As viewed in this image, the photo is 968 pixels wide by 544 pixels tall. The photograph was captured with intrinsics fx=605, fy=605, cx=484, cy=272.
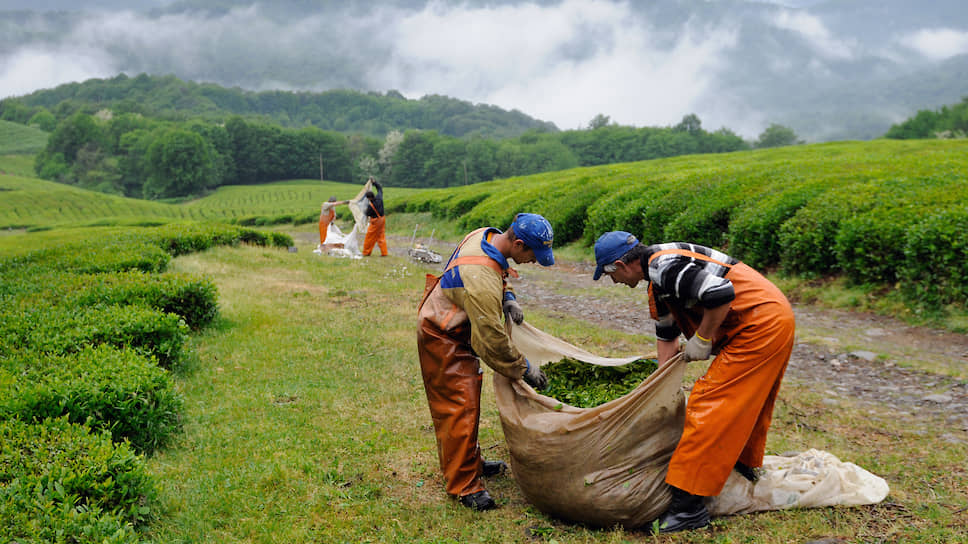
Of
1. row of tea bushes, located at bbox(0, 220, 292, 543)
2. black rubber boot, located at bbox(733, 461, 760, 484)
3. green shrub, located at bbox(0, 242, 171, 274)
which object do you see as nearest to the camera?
row of tea bushes, located at bbox(0, 220, 292, 543)

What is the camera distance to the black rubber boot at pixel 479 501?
3.77 meters

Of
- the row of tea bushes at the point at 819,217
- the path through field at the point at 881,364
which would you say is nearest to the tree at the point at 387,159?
the row of tea bushes at the point at 819,217

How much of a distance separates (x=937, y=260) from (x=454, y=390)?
7.20 metres

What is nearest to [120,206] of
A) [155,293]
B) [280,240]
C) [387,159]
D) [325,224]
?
[387,159]

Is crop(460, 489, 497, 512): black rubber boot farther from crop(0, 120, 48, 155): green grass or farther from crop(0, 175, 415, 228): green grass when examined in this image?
crop(0, 120, 48, 155): green grass

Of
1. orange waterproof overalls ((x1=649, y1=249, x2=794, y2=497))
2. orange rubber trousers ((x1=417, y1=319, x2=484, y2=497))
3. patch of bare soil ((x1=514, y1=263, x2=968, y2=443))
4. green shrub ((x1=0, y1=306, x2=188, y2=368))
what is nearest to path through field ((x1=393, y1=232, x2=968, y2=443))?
patch of bare soil ((x1=514, y1=263, x2=968, y2=443))

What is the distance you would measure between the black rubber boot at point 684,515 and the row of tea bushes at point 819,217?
20.2ft

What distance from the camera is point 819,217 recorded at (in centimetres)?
970

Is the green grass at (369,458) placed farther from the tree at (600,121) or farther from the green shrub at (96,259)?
the tree at (600,121)

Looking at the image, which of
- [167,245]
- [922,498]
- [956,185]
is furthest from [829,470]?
[167,245]

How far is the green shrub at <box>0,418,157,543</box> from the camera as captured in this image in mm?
2795

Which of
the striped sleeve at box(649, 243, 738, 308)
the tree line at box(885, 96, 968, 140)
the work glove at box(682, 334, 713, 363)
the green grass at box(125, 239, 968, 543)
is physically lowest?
the green grass at box(125, 239, 968, 543)

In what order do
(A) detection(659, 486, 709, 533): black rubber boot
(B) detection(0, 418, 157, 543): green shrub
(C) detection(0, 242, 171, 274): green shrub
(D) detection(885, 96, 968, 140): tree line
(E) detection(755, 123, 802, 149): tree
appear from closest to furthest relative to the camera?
(B) detection(0, 418, 157, 543): green shrub
(A) detection(659, 486, 709, 533): black rubber boot
(C) detection(0, 242, 171, 274): green shrub
(D) detection(885, 96, 968, 140): tree line
(E) detection(755, 123, 802, 149): tree

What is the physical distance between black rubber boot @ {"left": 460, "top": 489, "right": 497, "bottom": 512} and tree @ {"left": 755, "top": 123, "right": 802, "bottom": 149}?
347ft
